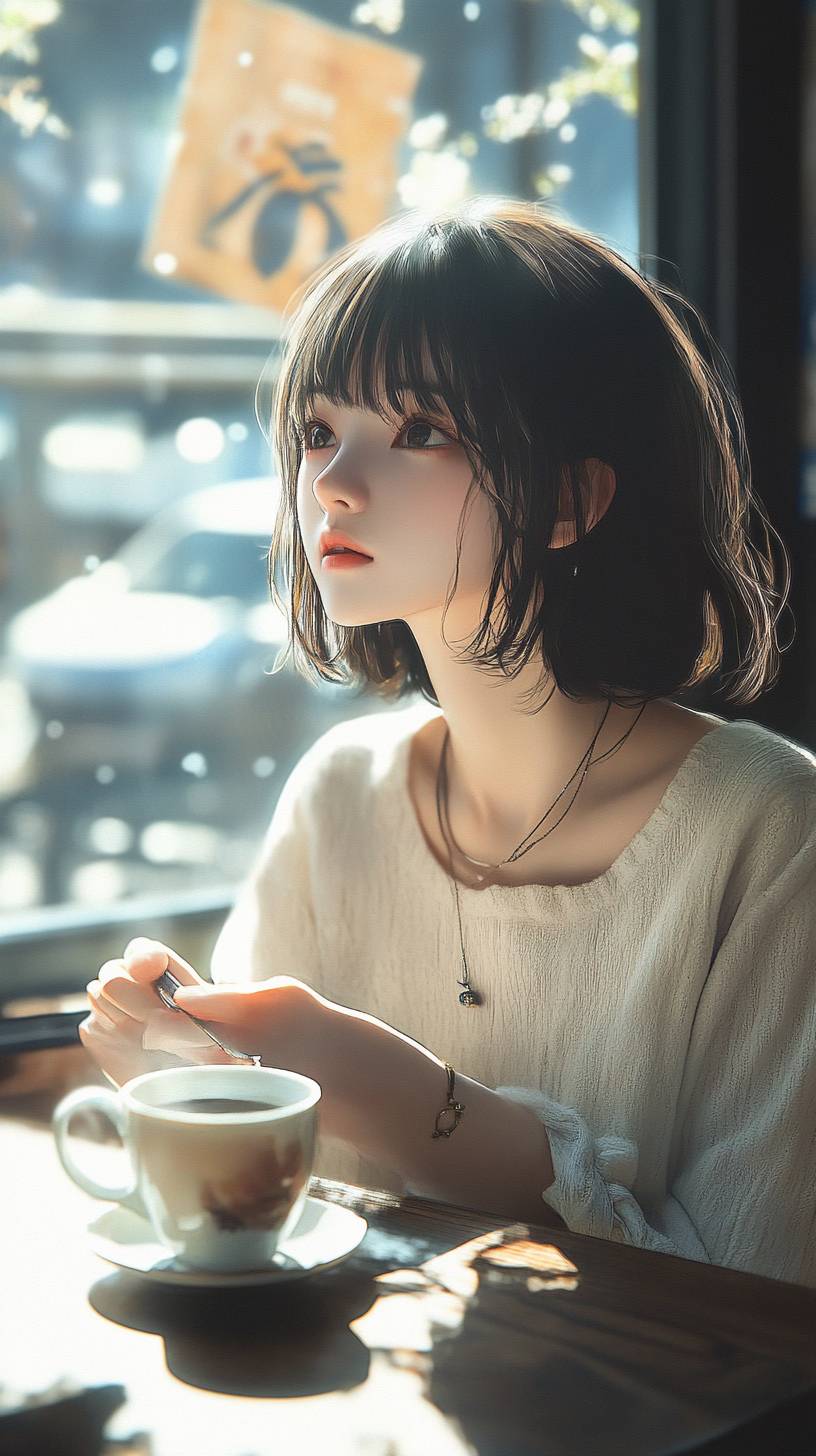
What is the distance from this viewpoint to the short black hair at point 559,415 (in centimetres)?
101

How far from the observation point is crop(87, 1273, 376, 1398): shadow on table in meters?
0.66

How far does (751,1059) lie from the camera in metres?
1.00

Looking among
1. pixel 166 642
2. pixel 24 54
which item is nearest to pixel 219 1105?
pixel 166 642

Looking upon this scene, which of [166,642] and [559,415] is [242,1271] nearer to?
[559,415]

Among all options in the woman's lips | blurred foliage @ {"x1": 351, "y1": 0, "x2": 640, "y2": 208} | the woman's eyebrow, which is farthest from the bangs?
blurred foliage @ {"x1": 351, "y1": 0, "x2": 640, "y2": 208}

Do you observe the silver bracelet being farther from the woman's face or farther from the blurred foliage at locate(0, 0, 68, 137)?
the blurred foliage at locate(0, 0, 68, 137)

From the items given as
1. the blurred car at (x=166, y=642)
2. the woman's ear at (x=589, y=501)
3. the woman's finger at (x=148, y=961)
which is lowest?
the woman's finger at (x=148, y=961)

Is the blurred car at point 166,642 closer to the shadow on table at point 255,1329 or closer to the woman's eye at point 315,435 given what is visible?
the woman's eye at point 315,435

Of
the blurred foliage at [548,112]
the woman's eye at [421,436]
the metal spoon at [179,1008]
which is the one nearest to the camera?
the metal spoon at [179,1008]

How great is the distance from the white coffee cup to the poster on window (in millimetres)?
1093

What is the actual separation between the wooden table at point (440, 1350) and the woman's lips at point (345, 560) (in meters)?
0.45

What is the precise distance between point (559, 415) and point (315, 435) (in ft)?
0.62

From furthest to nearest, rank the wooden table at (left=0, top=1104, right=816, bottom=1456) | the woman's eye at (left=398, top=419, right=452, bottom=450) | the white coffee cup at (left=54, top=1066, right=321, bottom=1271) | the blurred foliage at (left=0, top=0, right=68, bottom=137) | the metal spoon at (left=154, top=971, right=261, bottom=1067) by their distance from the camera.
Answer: the blurred foliage at (left=0, top=0, right=68, bottom=137) → the woman's eye at (left=398, top=419, right=452, bottom=450) → the metal spoon at (left=154, top=971, right=261, bottom=1067) → the white coffee cup at (left=54, top=1066, right=321, bottom=1271) → the wooden table at (left=0, top=1104, right=816, bottom=1456)

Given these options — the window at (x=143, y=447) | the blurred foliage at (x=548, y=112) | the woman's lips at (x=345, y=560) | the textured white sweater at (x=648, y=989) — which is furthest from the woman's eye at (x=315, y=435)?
the blurred foliage at (x=548, y=112)
